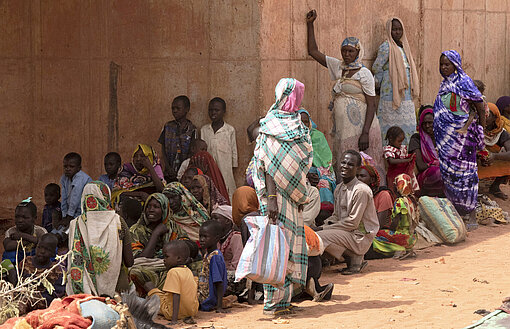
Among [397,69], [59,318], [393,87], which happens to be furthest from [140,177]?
[59,318]

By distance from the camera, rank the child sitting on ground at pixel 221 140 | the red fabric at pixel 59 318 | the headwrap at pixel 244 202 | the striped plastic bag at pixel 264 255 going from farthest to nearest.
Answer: the child sitting on ground at pixel 221 140 < the headwrap at pixel 244 202 < the striped plastic bag at pixel 264 255 < the red fabric at pixel 59 318

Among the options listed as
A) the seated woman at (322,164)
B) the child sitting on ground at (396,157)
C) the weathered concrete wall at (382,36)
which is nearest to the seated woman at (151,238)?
the seated woman at (322,164)

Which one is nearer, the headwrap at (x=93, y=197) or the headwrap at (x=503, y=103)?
the headwrap at (x=93, y=197)

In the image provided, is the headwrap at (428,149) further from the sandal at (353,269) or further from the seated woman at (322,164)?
the sandal at (353,269)

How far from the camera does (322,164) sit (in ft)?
35.7

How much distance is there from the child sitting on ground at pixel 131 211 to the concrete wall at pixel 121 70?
8.28 feet

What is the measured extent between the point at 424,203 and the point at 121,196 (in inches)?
150

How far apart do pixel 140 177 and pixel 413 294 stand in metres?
3.47

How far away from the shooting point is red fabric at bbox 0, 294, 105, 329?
203 inches

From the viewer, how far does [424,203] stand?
1127 centimetres

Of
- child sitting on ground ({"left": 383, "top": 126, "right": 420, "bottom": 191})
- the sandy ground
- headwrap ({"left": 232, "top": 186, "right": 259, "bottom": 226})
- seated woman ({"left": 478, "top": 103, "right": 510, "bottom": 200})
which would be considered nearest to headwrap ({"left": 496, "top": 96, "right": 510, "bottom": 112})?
seated woman ({"left": 478, "top": 103, "right": 510, "bottom": 200})

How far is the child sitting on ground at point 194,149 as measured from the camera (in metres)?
10.9

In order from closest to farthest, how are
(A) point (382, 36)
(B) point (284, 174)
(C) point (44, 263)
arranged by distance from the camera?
(B) point (284, 174) < (C) point (44, 263) < (A) point (382, 36)

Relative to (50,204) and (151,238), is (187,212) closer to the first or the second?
(151,238)
